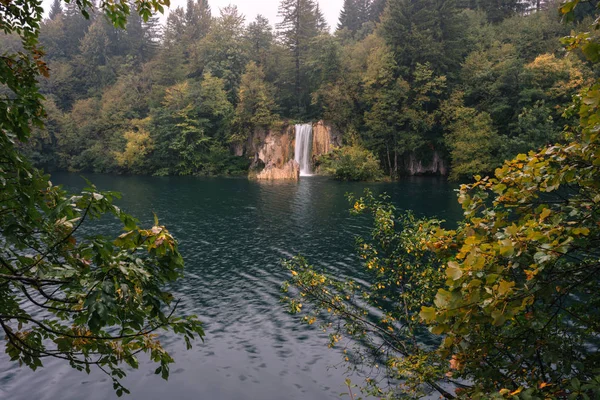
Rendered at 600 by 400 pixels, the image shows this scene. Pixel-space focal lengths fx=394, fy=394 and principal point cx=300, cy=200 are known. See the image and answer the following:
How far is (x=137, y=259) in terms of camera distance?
11.5ft

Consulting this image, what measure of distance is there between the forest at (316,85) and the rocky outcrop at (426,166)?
0.67m

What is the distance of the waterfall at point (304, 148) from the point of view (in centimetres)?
5744

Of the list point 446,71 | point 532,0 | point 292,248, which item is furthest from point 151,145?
point 532,0

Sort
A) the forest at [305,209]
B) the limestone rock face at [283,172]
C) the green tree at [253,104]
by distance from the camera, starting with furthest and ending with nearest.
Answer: the green tree at [253,104]
the limestone rock face at [283,172]
the forest at [305,209]

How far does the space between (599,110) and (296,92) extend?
2451 inches

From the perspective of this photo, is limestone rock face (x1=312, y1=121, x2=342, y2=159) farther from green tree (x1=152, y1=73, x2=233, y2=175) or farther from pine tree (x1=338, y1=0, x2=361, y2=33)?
pine tree (x1=338, y1=0, x2=361, y2=33)

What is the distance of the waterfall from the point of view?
57.4 metres

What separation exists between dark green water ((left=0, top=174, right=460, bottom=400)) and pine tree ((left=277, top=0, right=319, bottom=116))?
31.8 meters

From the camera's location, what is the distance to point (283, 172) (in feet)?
173

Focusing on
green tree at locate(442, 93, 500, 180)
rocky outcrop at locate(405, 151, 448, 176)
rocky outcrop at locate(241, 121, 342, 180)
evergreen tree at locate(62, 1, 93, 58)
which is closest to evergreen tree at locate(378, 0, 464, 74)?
green tree at locate(442, 93, 500, 180)

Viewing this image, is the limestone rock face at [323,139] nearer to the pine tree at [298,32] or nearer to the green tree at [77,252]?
the pine tree at [298,32]

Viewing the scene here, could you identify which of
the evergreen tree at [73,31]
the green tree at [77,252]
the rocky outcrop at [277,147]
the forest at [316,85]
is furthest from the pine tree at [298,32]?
the green tree at [77,252]

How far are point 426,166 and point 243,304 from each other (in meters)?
43.8

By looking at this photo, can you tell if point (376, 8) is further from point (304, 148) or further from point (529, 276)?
point (529, 276)
